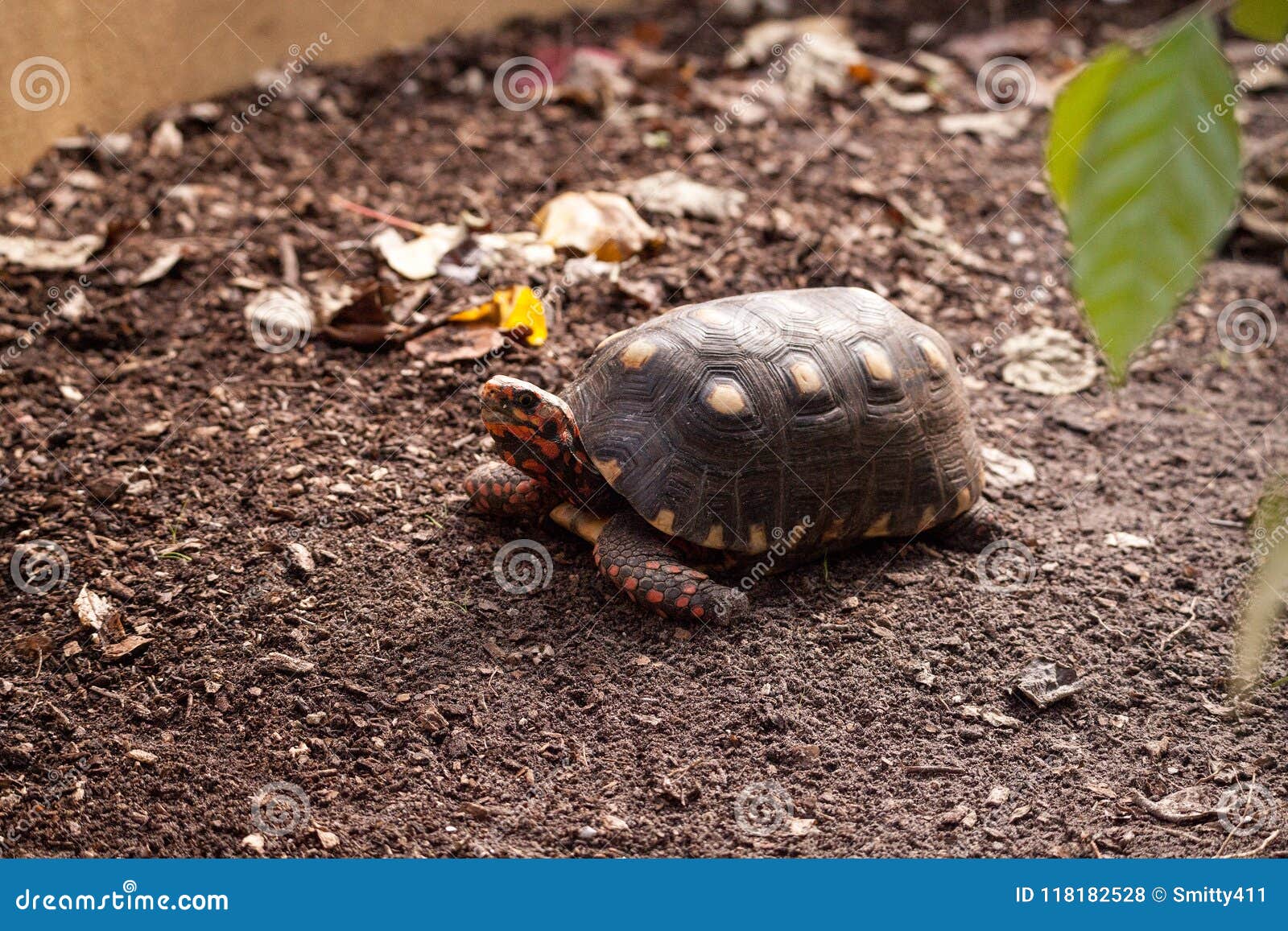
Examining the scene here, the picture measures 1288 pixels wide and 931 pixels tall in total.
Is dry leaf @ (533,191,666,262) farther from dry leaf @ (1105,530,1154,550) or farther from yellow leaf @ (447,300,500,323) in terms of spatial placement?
dry leaf @ (1105,530,1154,550)

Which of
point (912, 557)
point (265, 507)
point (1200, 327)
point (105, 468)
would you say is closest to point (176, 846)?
point (265, 507)

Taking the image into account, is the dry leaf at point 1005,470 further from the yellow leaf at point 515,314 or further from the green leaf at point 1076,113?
the green leaf at point 1076,113

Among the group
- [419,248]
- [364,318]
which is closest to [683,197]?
[419,248]

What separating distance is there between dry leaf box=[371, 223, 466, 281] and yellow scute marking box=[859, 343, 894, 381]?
233cm

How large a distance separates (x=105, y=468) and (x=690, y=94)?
4.50m

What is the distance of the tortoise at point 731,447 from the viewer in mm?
3844

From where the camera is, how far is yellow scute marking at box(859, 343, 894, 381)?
4.04 meters

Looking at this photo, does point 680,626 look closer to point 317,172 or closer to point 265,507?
point 265,507

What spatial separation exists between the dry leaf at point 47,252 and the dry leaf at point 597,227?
2250 mm

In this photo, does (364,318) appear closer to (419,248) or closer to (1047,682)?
(419,248)

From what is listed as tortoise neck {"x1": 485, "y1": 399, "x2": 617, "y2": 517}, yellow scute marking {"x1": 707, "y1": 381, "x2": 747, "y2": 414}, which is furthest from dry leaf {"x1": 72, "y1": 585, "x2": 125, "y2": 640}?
yellow scute marking {"x1": 707, "y1": 381, "x2": 747, "y2": 414}

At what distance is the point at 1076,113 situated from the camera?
0.59 m

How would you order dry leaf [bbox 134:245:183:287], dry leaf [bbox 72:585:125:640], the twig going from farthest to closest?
the twig
dry leaf [bbox 134:245:183:287]
dry leaf [bbox 72:585:125:640]

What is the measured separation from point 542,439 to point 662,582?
0.64 m
